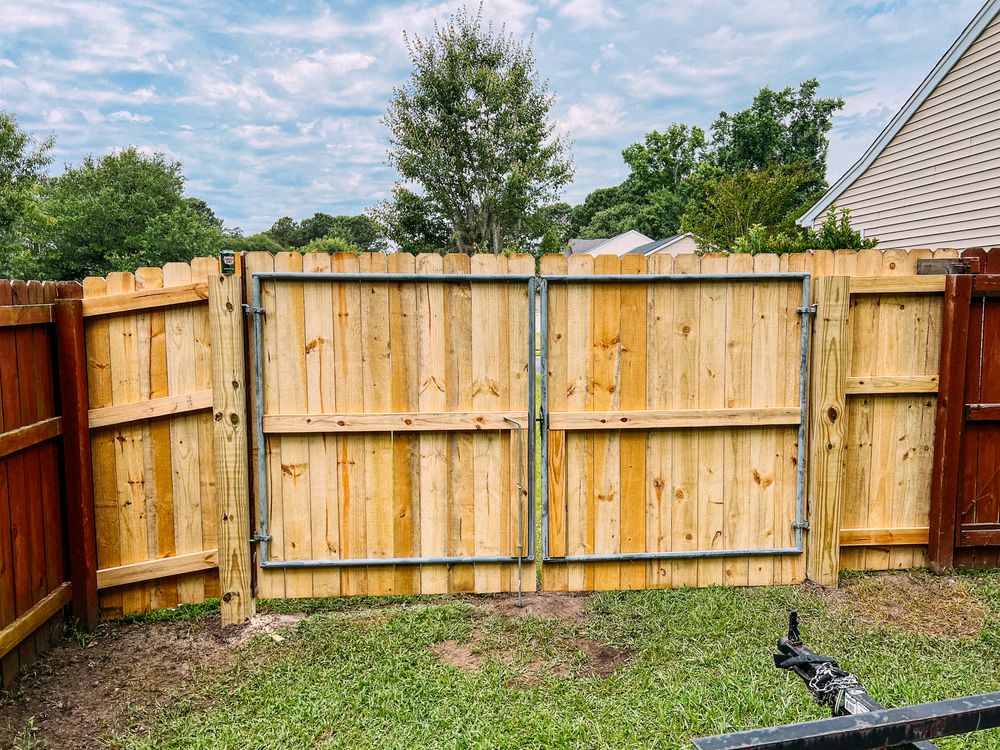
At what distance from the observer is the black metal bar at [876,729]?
0.92 m

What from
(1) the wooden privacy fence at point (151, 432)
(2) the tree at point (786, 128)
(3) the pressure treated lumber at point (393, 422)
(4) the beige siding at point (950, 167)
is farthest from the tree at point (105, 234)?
(2) the tree at point (786, 128)

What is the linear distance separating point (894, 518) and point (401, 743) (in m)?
3.32

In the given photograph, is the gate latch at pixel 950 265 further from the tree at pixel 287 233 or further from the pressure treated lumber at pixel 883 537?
the tree at pixel 287 233

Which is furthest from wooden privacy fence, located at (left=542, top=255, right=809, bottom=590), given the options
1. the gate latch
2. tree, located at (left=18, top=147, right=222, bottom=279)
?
tree, located at (left=18, top=147, right=222, bottom=279)

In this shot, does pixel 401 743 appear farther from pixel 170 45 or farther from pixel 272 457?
pixel 170 45

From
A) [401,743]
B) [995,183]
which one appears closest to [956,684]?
[401,743]

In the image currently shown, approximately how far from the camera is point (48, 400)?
3191mm

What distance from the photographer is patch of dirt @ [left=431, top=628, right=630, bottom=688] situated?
115 inches

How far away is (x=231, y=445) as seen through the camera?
3.41m

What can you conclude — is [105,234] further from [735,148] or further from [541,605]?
[735,148]

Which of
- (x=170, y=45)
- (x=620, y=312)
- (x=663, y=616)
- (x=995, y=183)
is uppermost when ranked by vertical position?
(x=170, y=45)

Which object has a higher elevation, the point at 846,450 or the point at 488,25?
the point at 488,25

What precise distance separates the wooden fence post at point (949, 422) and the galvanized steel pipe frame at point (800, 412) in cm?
88

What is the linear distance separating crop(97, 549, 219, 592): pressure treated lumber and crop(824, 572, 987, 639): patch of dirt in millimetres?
3541
